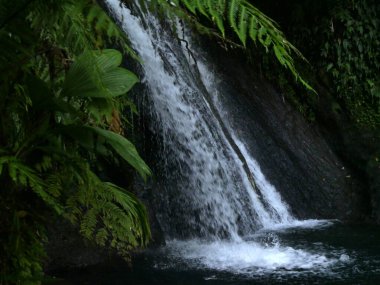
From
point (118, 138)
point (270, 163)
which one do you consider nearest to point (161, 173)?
point (270, 163)

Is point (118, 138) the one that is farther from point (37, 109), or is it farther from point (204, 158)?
point (204, 158)

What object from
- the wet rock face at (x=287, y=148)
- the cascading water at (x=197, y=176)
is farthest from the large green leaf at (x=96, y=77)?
the wet rock face at (x=287, y=148)

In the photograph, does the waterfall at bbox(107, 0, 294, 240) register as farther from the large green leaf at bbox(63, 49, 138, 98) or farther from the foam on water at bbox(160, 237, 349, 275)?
the large green leaf at bbox(63, 49, 138, 98)

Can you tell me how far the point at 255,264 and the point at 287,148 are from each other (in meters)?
3.37

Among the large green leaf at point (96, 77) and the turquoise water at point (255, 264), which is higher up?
the large green leaf at point (96, 77)

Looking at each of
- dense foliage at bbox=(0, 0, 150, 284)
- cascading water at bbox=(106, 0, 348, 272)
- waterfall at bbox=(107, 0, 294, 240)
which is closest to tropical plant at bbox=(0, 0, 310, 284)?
dense foliage at bbox=(0, 0, 150, 284)

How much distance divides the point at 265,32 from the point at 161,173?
458 cm

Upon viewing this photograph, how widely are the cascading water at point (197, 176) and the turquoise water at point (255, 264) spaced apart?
0.04 m

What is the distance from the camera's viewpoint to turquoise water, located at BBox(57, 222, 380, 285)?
16.0ft

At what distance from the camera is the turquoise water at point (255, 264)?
192 inches

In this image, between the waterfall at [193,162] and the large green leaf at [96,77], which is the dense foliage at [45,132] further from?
the waterfall at [193,162]

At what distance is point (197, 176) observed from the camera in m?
6.63

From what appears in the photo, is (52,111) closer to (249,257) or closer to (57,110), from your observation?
(57,110)

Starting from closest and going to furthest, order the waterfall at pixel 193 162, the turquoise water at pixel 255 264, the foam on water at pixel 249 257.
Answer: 1. the turquoise water at pixel 255 264
2. the foam on water at pixel 249 257
3. the waterfall at pixel 193 162
